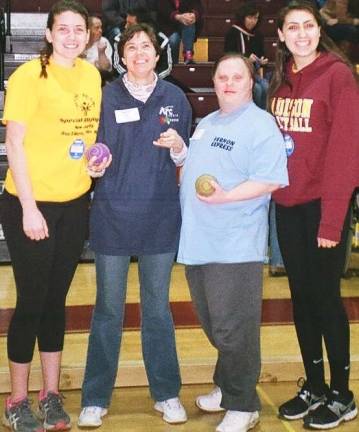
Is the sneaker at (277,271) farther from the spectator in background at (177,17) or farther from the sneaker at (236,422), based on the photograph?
the spectator in background at (177,17)

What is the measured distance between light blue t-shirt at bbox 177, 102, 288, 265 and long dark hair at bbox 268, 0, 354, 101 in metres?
0.21

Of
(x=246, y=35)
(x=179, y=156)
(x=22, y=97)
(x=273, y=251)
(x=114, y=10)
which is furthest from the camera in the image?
(x=246, y=35)

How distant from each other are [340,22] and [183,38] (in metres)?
1.68

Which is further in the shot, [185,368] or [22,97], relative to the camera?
[185,368]

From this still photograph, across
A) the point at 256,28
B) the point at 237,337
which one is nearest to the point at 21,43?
the point at 256,28

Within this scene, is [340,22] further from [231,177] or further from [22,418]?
[22,418]

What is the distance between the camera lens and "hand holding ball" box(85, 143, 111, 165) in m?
2.90

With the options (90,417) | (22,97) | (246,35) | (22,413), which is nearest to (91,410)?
(90,417)

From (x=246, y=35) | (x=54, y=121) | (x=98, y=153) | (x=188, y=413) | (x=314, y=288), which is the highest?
(x=246, y=35)

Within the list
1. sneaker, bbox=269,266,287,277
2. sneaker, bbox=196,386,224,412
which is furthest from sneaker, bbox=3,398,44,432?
sneaker, bbox=269,266,287,277

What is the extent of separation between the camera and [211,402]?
3.41 metres

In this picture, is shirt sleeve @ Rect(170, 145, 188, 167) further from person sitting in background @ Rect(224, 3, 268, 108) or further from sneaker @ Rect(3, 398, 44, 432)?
person sitting in background @ Rect(224, 3, 268, 108)

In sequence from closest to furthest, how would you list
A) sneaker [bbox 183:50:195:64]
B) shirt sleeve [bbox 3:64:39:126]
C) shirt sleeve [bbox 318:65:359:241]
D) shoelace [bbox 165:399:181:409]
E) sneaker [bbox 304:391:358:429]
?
1. shirt sleeve [bbox 3:64:39:126]
2. shirt sleeve [bbox 318:65:359:241]
3. sneaker [bbox 304:391:358:429]
4. shoelace [bbox 165:399:181:409]
5. sneaker [bbox 183:50:195:64]

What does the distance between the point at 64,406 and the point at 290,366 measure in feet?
3.48
